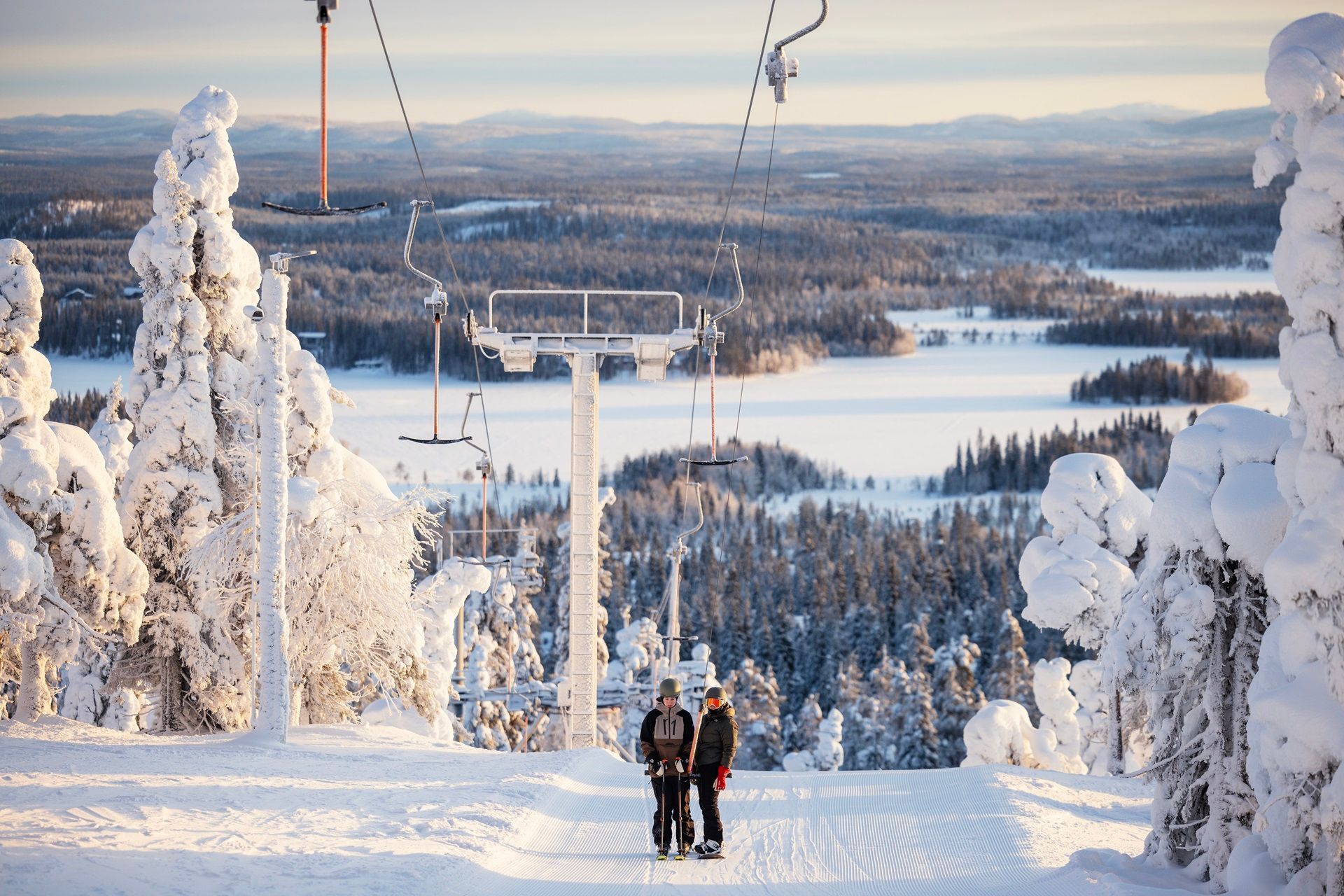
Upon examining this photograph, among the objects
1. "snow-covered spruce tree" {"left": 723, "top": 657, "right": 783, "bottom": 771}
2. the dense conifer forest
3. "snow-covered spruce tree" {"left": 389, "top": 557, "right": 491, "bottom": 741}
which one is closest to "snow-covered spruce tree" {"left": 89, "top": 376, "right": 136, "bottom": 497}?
"snow-covered spruce tree" {"left": 389, "top": 557, "right": 491, "bottom": 741}

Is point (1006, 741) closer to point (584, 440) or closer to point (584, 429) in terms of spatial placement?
point (584, 440)

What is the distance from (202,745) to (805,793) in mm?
7126

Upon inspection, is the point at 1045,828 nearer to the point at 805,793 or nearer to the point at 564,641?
the point at 805,793

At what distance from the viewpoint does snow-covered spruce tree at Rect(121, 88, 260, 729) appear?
74.5 ft

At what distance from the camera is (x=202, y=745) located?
17.2m

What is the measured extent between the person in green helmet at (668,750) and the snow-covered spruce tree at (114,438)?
14670 millimetres

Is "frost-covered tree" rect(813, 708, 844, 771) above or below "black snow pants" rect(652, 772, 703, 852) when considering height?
below

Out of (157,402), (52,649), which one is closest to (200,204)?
(157,402)

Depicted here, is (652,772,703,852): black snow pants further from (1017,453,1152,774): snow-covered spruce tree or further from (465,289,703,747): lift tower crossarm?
(1017,453,1152,774): snow-covered spruce tree

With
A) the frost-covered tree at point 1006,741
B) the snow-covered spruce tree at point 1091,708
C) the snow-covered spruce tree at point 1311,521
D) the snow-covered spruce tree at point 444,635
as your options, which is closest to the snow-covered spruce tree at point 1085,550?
the frost-covered tree at point 1006,741

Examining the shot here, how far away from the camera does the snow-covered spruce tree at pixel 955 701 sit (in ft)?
158

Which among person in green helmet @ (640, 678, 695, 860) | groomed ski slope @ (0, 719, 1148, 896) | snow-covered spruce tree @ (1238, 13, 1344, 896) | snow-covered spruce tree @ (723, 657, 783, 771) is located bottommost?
snow-covered spruce tree @ (723, 657, 783, 771)

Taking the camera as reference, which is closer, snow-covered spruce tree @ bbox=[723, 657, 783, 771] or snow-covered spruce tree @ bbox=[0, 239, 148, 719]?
snow-covered spruce tree @ bbox=[0, 239, 148, 719]

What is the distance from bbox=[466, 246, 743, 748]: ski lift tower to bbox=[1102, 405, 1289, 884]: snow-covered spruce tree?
1017 cm
